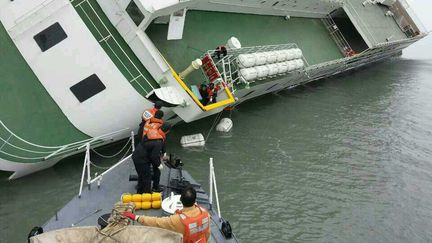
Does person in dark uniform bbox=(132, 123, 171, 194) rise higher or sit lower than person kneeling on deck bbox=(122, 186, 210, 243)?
higher

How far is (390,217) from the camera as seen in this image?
10.0 meters

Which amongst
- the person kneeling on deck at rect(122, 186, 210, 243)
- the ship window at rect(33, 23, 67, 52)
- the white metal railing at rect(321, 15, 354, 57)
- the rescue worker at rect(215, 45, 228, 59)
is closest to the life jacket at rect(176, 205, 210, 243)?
the person kneeling on deck at rect(122, 186, 210, 243)

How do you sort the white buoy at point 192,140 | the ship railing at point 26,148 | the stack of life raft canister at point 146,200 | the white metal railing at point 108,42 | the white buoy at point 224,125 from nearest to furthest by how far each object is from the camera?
the stack of life raft canister at point 146,200
the ship railing at point 26,148
the white metal railing at point 108,42
the white buoy at point 192,140
the white buoy at point 224,125

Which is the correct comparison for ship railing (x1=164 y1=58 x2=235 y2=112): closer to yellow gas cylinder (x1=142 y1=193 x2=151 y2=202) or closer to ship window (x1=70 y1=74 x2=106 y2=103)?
ship window (x1=70 y1=74 x2=106 y2=103)

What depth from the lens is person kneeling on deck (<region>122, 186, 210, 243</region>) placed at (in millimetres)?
4801

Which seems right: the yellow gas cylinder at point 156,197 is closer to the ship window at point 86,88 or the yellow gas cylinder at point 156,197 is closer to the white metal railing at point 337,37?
the ship window at point 86,88

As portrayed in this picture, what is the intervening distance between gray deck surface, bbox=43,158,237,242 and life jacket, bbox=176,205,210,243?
4.78ft

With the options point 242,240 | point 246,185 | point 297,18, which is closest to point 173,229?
point 242,240

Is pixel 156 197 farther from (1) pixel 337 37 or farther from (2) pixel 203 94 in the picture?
(1) pixel 337 37

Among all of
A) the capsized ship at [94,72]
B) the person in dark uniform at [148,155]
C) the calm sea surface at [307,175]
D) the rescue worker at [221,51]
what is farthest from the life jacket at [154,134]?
the rescue worker at [221,51]

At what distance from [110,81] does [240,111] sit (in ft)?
21.7

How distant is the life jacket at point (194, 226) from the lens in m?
4.81

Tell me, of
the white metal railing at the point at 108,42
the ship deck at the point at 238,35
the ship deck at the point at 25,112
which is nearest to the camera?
the ship deck at the point at 25,112

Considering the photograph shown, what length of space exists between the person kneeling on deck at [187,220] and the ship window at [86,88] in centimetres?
609
